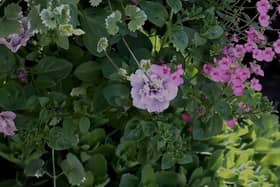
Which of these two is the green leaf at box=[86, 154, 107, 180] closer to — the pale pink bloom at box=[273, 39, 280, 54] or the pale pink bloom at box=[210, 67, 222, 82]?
the pale pink bloom at box=[210, 67, 222, 82]

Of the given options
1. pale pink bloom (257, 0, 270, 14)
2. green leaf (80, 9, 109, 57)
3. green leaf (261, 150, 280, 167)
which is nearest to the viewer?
green leaf (80, 9, 109, 57)

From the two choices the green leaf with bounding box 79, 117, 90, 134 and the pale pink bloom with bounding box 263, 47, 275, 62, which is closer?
the green leaf with bounding box 79, 117, 90, 134

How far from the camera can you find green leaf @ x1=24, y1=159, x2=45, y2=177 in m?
1.36

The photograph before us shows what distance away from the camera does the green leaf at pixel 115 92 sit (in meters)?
1.29

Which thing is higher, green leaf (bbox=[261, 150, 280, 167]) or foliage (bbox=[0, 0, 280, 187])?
foliage (bbox=[0, 0, 280, 187])

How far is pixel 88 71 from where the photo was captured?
135 centimetres

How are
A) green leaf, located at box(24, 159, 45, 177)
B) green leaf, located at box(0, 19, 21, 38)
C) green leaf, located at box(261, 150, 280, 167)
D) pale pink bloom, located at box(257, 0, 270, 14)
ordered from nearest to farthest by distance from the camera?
green leaf, located at box(0, 19, 21, 38)
green leaf, located at box(24, 159, 45, 177)
pale pink bloom, located at box(257, 0, 270, 14)
green leaf, located at box(261, 150, 280, 167)

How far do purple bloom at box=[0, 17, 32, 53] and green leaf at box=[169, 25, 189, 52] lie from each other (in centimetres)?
29

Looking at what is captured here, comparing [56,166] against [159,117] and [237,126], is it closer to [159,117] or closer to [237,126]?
[159,117]

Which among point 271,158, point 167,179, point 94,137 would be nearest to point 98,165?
point 94,137

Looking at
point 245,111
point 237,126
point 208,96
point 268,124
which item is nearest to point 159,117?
point 208,96

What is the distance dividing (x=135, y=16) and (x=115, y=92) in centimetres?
17

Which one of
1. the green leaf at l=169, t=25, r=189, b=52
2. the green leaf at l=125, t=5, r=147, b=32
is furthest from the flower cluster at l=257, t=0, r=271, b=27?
the green leaf at l=125, t=5, r=147, b=32

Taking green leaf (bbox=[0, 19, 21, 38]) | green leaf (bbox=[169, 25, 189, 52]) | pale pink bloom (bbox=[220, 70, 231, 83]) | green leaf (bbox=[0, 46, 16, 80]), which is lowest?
pale pink bloom (bbox=[220, 70, 231, 83])
